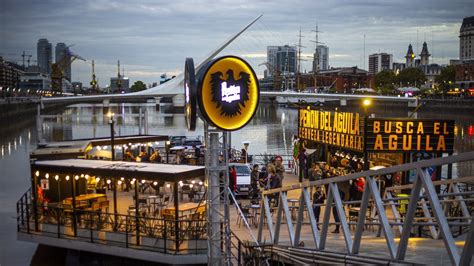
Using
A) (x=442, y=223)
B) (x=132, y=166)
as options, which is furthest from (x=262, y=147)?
(x=442, y=223)

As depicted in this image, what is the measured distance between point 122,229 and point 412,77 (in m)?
173

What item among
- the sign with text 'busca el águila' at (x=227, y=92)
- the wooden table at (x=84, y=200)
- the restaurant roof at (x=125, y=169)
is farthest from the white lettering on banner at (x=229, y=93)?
the wooden table at (x=84, y=200)

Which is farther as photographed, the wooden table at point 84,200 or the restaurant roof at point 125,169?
the wooden table at point 84,200

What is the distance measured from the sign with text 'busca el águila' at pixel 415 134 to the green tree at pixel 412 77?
164824 millimetres

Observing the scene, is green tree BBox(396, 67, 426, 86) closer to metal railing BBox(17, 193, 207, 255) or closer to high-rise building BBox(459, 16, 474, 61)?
high-rise building BBox(459, 16, 474, 61)

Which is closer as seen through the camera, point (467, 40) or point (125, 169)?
point (125, 169)

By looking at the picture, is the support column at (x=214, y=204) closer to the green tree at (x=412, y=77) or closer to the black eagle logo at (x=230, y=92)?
the black eagle logo at (x=230, y=92)

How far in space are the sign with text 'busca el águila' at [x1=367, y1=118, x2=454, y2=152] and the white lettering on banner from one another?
9.45 metres

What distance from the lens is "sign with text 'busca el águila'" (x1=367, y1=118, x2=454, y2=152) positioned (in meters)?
18.5

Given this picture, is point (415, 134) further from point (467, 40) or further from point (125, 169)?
point (467, 40)

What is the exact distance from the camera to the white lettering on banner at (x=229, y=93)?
1024 cm

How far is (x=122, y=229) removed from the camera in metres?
13.4

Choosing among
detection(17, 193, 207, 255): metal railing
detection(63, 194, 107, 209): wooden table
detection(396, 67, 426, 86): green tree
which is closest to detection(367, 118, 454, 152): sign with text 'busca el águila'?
detection(17, 193, 207, 255): metal railing

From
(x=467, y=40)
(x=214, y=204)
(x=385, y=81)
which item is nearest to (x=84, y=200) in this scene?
(x=214, y=204)
